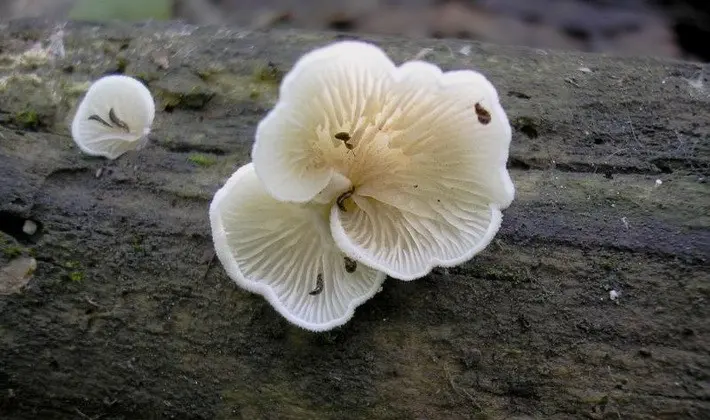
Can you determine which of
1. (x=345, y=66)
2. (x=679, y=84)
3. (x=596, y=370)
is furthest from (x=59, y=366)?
(x=679, y=84)

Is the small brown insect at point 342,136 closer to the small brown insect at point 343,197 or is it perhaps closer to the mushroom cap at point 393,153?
the mushroom cap at point 393,153

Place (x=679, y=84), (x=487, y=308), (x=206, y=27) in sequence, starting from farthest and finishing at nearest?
1. (x=206, y=27)
2. (x=679, y=84)
3. (x=487, y=308)

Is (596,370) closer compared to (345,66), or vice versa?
(345,66)

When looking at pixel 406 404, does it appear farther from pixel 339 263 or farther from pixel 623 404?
pixel 623 404

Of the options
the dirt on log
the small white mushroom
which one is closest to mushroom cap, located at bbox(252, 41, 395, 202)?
the dirt on log

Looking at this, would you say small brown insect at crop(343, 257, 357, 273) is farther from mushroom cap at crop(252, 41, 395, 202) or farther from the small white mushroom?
the small white mushroom

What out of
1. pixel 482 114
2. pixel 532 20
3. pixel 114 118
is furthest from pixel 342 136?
pixel 532 20
